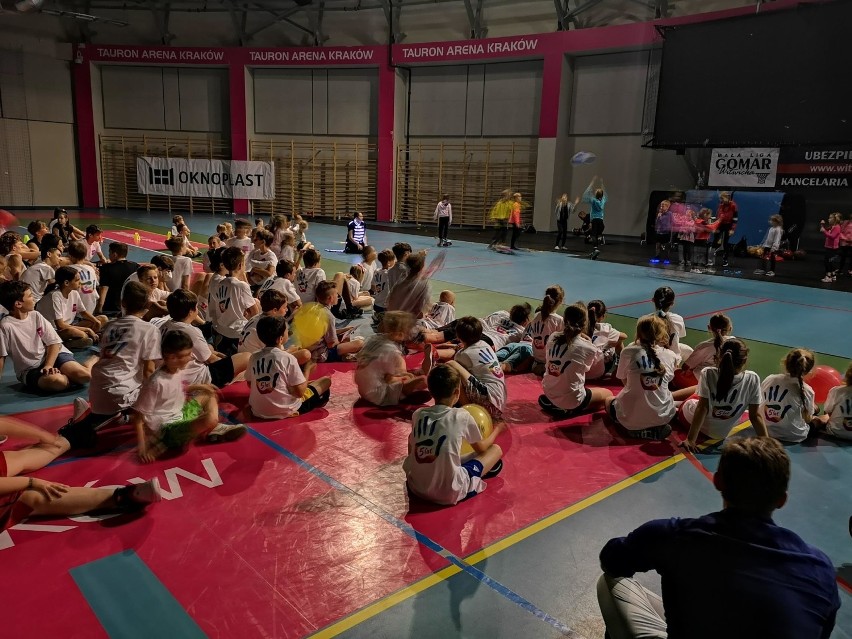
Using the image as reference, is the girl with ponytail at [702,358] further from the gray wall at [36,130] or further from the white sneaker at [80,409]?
the gray wall at [36,130]

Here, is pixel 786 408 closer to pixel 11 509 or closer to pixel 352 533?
pixel 352 533

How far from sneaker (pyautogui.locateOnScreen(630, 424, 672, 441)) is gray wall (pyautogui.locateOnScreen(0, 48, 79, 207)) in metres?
30.5

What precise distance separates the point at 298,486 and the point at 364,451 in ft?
2.71

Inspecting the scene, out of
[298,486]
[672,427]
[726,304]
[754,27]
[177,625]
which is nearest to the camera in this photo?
[177,625]

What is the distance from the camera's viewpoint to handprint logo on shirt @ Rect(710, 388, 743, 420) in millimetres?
5352

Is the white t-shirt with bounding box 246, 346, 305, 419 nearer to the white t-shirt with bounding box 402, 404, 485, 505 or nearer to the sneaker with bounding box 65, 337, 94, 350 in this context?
the white t-shirt with bounding box 402, 404, 485, 505

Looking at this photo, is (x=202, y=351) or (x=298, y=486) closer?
(x=298, y=486)

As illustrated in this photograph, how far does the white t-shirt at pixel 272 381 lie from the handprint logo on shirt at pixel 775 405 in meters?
4.41

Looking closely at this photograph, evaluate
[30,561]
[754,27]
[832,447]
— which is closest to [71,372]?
[30,561]

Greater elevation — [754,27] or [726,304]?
[754,27]

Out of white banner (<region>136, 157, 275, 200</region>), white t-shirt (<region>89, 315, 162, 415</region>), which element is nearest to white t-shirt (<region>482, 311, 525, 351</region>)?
white t-shirt (<region>89, 315, 162, 415</region>)

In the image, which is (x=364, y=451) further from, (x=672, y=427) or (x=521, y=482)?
(x=672, y=427)

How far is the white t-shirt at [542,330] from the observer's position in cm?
743

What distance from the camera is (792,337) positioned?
9.82 m
